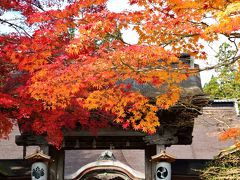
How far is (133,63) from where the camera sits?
290 inches

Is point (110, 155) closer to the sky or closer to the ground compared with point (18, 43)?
closer to the ground

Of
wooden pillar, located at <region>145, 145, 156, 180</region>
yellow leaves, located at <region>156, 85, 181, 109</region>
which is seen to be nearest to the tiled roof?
wooden pillar, located at <region>145, 145, 156, 180</region>

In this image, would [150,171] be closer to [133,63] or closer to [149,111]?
[149,111]

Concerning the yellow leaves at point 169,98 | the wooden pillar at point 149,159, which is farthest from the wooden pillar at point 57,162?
the yellow leaves at point 169,98

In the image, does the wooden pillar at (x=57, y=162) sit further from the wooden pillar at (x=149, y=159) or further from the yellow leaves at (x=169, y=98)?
the yellow leaves at (x=169, y=98)

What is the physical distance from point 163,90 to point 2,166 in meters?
5.87

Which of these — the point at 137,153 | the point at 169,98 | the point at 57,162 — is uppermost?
the point at 137,153

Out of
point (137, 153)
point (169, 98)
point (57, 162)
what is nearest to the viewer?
point (169, 98)

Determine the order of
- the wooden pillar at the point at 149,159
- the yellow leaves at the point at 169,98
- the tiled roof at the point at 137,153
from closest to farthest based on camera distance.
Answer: the yellow leaves at the point at 169,98
the wooden pillar at the point at 149,159
the tiled roof at the point at 137,153

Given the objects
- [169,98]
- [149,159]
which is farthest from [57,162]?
[169,98]

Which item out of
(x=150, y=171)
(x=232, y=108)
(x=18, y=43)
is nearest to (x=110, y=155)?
(x=150, y=171)

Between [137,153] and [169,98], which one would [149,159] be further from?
[137,153]

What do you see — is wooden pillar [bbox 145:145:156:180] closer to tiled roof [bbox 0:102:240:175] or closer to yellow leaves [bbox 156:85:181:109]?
yellow leaves [bbox 156:85:181:109]

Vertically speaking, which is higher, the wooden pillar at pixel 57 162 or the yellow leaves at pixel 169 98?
the yellow leaves at pixel 169 98
